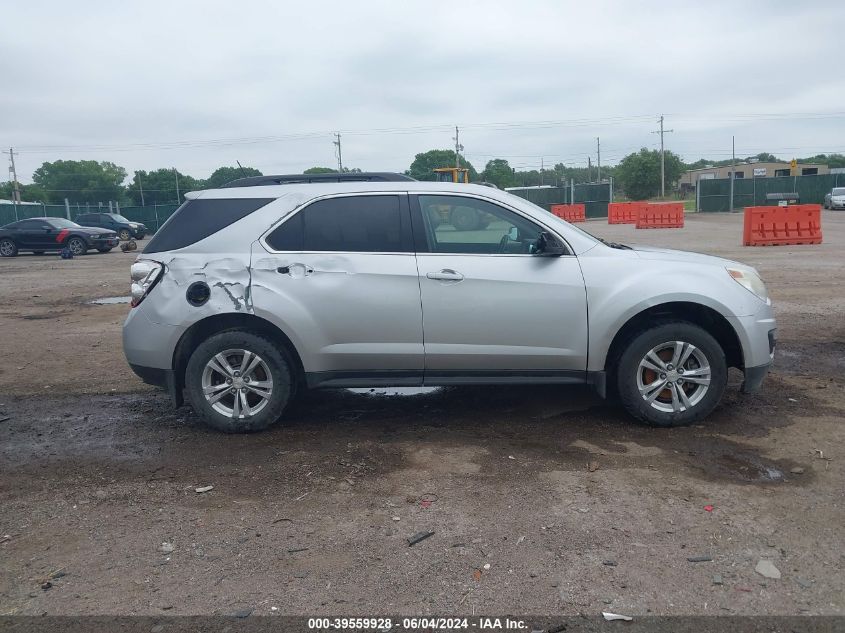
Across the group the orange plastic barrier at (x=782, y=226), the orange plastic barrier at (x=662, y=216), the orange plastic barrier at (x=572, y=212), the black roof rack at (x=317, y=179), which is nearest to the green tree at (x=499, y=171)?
the orange plastic barrier at (x=572, y=212)

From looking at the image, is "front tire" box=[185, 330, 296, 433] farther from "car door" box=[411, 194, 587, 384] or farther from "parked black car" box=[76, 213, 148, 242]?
"parked black car" box=[76, 213, 148, 242]

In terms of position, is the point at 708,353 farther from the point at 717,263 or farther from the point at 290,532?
the point at 290,532

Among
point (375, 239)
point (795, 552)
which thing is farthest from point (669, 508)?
point (375, 239)

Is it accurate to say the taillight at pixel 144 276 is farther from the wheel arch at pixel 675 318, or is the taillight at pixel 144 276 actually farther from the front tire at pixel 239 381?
the wheel arch at pixel 675 318

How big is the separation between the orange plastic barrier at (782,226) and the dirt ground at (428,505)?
14372 millimetres

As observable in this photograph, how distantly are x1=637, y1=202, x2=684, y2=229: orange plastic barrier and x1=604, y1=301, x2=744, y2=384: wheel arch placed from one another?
2719 centimetres

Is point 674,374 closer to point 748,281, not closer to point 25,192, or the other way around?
point 748,281

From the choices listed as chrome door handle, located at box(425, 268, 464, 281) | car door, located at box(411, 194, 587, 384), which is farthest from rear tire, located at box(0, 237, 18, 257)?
chrome door handle, located at box(425, 268, 464, 281)

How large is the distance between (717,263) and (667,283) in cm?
59

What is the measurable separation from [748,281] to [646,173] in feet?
263

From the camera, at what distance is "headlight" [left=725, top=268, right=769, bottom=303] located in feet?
17.7

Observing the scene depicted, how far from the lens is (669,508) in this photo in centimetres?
402

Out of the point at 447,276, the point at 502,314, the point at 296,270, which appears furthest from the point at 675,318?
the point at 296,270

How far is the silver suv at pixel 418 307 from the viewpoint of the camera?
520cm
